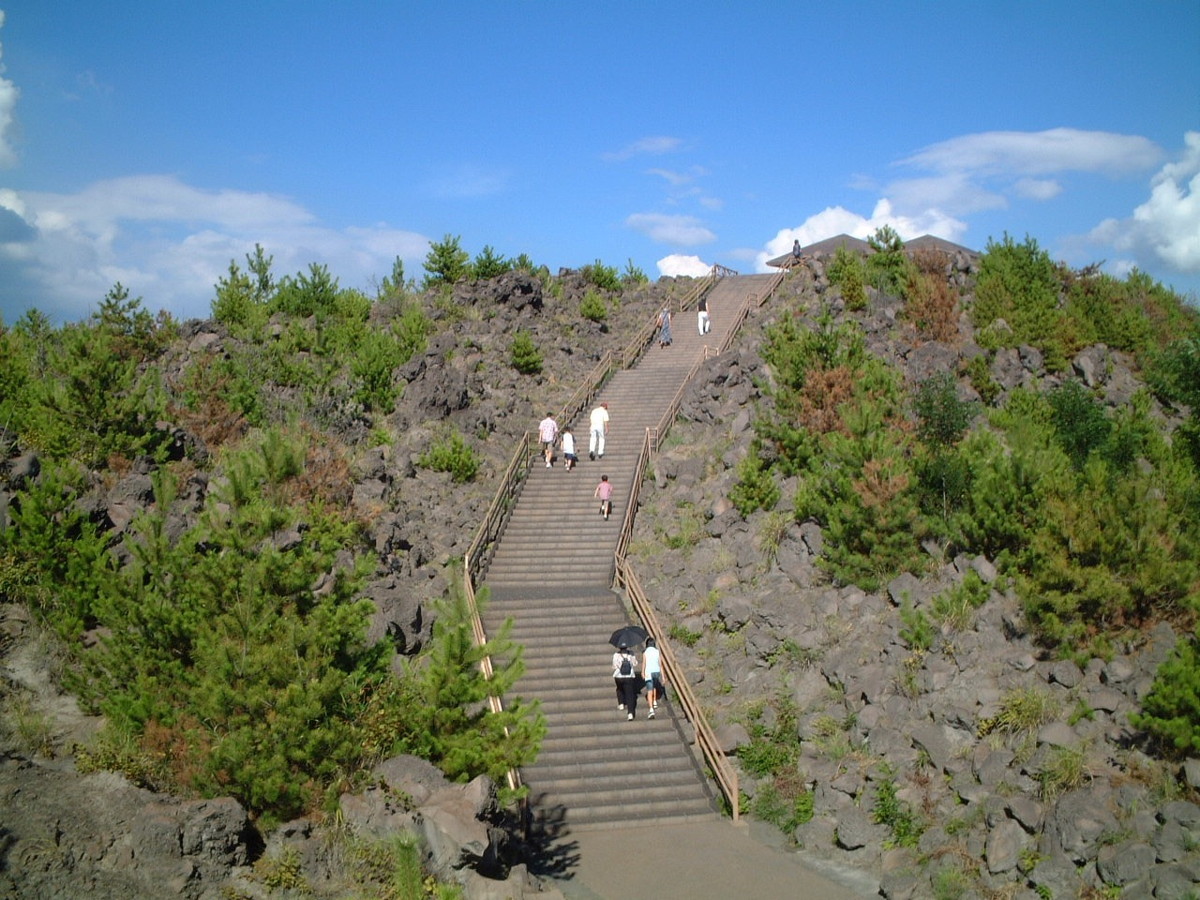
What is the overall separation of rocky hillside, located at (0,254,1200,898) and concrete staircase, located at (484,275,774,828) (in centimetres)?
98

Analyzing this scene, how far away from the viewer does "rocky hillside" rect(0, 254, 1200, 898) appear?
34.8ft

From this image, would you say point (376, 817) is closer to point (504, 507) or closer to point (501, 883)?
point (501, 883)

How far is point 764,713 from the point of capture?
55.9 feet

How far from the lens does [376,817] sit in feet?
36.6

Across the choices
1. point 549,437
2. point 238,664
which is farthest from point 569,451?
point 238,664

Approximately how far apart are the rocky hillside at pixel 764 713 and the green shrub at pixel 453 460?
11.4 inches

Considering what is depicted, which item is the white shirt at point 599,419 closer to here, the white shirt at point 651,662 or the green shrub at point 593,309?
the white shirt at point 651,662

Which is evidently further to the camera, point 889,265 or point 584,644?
point 889,265

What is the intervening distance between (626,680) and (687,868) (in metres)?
4.05

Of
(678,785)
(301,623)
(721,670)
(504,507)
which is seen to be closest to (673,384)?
(504,507)

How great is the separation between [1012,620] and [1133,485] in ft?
9.34

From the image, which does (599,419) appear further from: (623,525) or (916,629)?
(916,629)

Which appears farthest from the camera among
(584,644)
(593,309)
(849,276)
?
(593,309)

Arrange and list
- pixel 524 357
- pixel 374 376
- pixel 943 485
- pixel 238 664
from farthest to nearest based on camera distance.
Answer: pixel 524 357 < pixel 374 376 < pixel 943 485 < pixel 238 664
